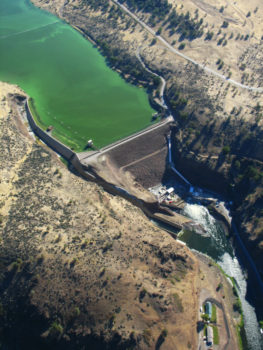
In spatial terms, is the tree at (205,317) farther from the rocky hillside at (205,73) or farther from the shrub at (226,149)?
the shrub at (226,149)

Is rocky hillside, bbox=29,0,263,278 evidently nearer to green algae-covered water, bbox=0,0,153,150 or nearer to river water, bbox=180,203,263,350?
river water, bbox=180,203,263,350

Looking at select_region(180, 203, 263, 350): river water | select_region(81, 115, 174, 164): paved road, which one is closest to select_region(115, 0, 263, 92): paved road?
select_region(81, 115, 174, 164): paved road

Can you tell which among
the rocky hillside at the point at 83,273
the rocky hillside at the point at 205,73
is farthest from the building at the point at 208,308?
the rocky hillside at the point at 205,73

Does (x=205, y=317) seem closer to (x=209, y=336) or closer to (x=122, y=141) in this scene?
(x=209, y=336)

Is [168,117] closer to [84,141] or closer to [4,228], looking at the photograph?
[84,141]

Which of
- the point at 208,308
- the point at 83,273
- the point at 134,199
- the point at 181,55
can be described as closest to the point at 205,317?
the point at 208,308

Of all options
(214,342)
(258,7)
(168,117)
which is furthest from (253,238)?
(258,7)
